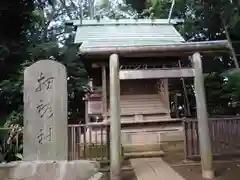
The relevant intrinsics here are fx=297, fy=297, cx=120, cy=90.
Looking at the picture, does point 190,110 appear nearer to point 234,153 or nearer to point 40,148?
point 234,153

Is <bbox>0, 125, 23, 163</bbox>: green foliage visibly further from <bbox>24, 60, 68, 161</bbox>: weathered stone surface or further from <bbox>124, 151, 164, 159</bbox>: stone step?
<bbox>124, 151, 164, 159</bbox>: stone step

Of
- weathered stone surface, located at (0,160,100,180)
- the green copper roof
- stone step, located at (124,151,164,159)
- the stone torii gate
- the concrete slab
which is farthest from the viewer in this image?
the green copper roof

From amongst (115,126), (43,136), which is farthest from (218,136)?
(43,136)

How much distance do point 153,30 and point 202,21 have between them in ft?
13.7

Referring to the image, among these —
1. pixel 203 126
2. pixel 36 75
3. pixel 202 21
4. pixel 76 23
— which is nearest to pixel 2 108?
pixel 76 23

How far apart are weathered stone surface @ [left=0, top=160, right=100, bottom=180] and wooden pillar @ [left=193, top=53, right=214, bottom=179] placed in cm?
324

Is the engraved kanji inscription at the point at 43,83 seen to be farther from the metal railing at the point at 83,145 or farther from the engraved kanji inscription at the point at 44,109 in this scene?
the metal railing at the point at 83,145

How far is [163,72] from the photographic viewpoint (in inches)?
320

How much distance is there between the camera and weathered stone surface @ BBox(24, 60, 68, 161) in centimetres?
592

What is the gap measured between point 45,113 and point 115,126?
2.18 metres

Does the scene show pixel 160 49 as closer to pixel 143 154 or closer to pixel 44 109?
pixel 44 109

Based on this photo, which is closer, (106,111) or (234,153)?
(234,153)

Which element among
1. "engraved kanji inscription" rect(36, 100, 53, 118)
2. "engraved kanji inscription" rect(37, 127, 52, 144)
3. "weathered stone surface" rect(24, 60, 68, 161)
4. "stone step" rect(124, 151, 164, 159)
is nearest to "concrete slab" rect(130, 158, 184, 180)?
"stone step" rect(124, 151, 164, 159)

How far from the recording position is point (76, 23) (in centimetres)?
1467
